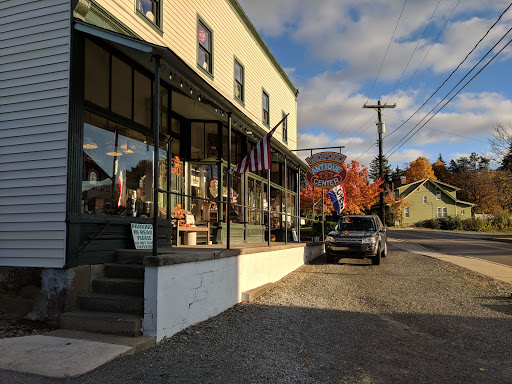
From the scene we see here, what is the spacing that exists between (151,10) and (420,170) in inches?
3316

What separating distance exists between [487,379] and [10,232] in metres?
6.05

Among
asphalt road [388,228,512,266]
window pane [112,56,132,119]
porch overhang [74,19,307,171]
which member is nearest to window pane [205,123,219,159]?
porch overhang [74,19,307,171]

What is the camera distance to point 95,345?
166 inches

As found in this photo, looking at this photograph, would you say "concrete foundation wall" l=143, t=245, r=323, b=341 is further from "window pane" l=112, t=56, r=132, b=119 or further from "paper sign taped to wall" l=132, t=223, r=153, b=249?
"window pane" l=112, t=56, r=132, b=119

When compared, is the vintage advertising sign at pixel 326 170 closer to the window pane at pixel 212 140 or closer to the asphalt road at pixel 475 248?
the window pane at pixel 212 140

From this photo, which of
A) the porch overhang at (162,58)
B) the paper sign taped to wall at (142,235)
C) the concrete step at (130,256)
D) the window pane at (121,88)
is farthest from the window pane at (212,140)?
the concrete step at (130,256)

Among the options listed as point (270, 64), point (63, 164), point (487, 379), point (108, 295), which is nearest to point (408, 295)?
point (487, 379)

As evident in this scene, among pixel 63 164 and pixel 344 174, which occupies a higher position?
pixel 344 174

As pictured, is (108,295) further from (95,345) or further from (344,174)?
(344,174)

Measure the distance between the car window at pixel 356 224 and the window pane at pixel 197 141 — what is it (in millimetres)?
6263

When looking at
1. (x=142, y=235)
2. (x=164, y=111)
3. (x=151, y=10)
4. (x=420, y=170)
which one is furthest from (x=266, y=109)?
(x=420, y=170)

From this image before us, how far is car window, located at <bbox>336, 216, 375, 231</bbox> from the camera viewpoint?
1404 cm

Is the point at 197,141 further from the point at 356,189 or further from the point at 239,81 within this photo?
the point at 356,189

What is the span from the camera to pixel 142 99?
7316mm
